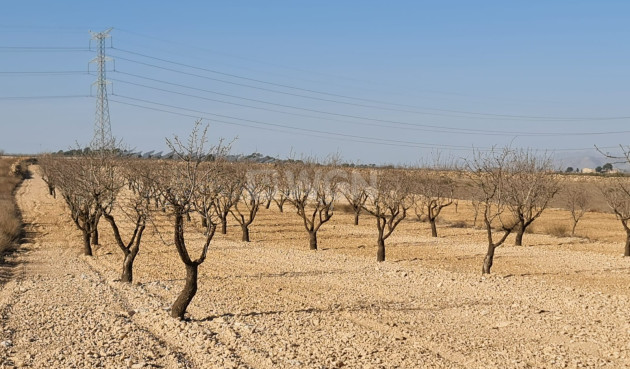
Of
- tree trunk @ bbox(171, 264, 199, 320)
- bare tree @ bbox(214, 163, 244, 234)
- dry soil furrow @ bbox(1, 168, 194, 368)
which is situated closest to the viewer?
dry soil furrow @ bbox(1, 168, 194, 368)

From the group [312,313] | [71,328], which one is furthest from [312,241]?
[71,328]

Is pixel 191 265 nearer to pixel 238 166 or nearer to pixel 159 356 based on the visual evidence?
pixel 159 356

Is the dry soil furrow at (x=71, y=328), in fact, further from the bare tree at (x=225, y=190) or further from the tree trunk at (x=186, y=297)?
the bare tree at (x=225, y=190)

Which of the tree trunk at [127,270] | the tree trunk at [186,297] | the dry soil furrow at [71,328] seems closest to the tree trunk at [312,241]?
the dry soil furrow at [71,328]

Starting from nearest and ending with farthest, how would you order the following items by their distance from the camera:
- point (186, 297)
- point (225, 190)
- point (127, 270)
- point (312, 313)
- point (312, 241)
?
point (186, 297), point (312, 313), point (127, 270), point (225, 190), point (312, 241)

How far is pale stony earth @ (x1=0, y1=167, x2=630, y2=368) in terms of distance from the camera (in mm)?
11469

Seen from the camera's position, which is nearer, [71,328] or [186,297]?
[71,328]

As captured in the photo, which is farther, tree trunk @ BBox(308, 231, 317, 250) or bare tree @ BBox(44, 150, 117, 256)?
tree trunk @ BBox(308, 231, 317, 250)

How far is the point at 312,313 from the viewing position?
15008 mm

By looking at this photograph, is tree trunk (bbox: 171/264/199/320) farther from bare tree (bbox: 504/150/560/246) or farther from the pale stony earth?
bare tree (bbox: 504/150/560/246)

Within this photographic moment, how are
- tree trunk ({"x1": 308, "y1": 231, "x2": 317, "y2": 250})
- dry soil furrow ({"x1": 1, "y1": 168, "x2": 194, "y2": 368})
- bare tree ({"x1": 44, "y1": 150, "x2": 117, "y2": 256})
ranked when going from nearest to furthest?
dry soil furrow ({"x1": 1, "y1": 168, "x2": 194, "y2": 368}) < bare tree ({"x1": 44, "y1": 150, "x2": 117, "y2": 256}) < tree trunk ({"x1": 308, "y1": 231, "x2": 317, "y2": 250})

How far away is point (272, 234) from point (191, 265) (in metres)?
26.6

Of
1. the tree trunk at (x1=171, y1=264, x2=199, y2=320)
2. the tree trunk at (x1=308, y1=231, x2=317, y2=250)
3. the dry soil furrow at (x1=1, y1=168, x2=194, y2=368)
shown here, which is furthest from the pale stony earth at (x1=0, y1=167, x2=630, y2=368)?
the tree trunk at (x1=308, y1=231, x2=317, y2=250)

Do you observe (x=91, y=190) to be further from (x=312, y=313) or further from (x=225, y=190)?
(x=312, y=313)
